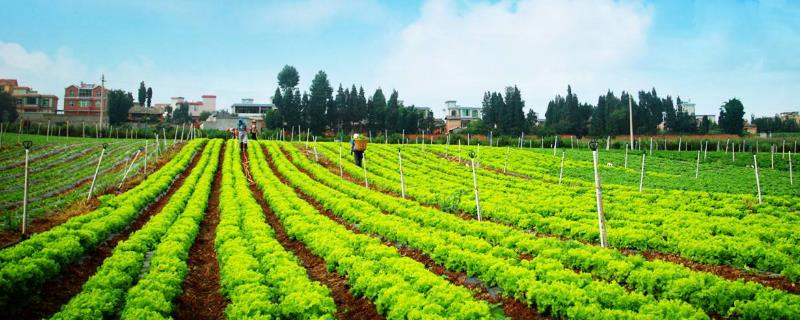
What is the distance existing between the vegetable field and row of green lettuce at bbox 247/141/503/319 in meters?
0.04

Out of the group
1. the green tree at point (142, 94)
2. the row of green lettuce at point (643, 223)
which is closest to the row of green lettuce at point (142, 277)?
Result: the row of green lettuce at point (643, 223)

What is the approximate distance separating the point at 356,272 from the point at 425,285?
1.72 meters

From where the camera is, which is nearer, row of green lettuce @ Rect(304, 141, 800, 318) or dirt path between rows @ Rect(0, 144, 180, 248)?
row of green lettuce @ Rect(304, 141, 800, 318)

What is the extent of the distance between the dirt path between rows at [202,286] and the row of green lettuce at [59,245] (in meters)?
2.40

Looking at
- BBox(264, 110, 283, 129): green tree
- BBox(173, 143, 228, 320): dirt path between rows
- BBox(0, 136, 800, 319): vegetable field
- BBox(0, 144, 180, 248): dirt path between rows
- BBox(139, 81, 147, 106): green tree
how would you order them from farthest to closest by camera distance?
BBox(139, 81, 147, 106): green tree < BBox(264, 110, 283, 129): green tree < BBox(0, 144, 180, 248): dirt path between rows < BBox(173, 143, 228, 320): dirt path between rows < BBox(0, 136, 800, 319): vegetable field

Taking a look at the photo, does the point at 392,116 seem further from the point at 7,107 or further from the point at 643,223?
the point at 643,223

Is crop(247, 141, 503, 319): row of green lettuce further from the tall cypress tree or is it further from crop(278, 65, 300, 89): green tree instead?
the tall cypress tree

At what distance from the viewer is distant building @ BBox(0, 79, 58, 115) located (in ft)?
389

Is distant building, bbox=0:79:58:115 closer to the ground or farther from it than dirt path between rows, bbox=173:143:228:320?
farther from it

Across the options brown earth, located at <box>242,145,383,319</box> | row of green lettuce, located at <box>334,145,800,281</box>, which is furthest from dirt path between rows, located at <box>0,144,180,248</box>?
row of green lettuce, located at <box>334,145,800,281</box>

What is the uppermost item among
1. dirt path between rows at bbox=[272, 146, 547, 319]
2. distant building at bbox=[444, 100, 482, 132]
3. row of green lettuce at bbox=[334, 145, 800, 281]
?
distant building at bbox=[444, 100, 482, 132]

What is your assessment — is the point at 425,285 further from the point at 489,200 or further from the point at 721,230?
the point at 489,200

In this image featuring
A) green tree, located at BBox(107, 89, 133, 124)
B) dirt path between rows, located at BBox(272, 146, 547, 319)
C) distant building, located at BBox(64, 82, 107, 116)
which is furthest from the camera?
distant building, located at BBox(64, 82, 107, 116)

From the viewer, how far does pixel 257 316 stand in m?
7.88
